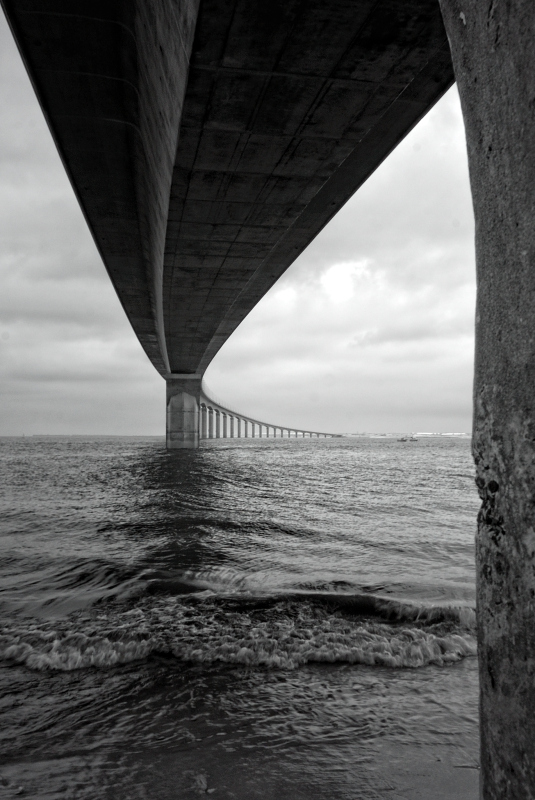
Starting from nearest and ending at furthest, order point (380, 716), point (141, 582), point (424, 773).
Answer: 1. point (424, 773)
2. point (380, 716)
3. point (141, 582)

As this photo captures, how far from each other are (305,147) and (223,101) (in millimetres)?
1802

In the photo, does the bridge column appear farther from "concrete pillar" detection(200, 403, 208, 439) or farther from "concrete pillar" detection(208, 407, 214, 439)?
"concrete pillar" detection(208, 407, 214, 439)

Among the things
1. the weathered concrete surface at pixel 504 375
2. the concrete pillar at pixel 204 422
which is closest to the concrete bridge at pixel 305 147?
the weathered concrete surface at pixel 504 375

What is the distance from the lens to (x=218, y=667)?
4555 mm

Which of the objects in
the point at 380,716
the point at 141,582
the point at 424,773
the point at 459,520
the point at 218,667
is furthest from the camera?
the point at 459,520

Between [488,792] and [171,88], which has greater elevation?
[171,88]

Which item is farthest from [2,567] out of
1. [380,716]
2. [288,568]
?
[380,716]

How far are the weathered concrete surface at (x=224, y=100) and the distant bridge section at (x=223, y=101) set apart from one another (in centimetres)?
2

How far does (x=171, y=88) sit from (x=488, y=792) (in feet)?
27.5

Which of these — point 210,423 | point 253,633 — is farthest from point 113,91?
point 210,423

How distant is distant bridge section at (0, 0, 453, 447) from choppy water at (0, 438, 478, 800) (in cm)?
617

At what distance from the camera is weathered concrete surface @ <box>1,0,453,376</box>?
253 inches

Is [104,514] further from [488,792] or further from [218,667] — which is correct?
[488,792]

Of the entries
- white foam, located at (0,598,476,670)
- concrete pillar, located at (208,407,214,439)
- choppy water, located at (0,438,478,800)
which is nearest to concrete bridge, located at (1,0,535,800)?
choppy water, located at (0,438,478,800)
